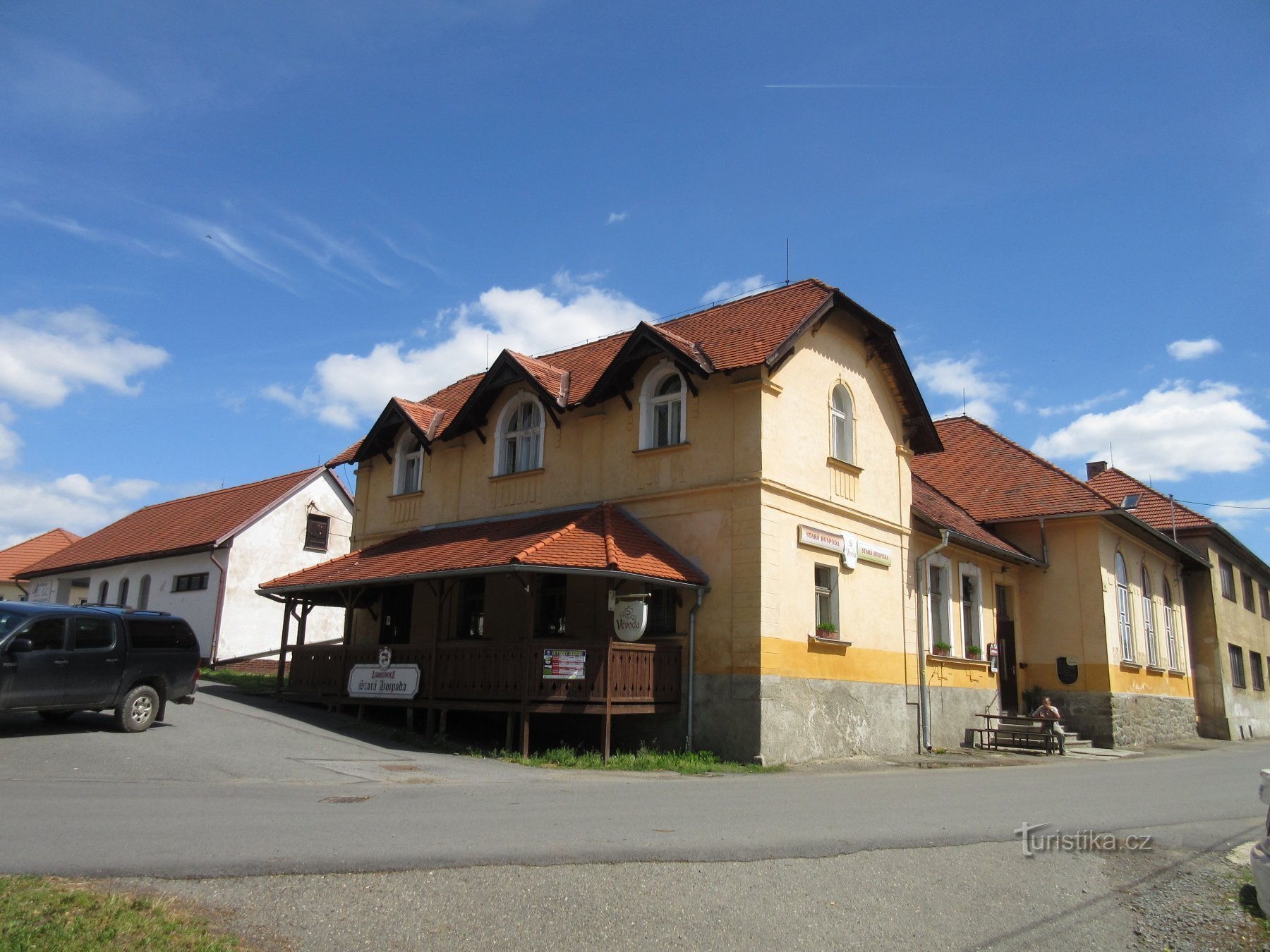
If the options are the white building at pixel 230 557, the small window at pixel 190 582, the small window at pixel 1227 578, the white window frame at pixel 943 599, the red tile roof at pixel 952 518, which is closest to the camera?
the red tile roof at pixel 952 518

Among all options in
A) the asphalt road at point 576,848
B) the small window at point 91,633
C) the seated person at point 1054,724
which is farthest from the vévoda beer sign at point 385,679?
the seated person at point 1054,724

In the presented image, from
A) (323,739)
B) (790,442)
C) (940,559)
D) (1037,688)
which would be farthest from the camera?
(1037,688)

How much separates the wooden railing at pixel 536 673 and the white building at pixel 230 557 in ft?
43.9

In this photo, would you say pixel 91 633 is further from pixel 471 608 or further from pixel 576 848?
pixel 576 848

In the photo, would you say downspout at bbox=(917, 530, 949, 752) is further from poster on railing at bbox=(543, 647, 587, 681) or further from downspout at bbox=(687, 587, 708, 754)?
poster on railing at bbox=(543, 647, 587, 681)

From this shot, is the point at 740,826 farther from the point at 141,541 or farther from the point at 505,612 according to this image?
the point at 141,541

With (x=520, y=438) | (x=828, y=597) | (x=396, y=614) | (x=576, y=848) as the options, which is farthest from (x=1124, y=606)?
(x=576, y=848)

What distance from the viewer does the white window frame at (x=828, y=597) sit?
59.2 ft

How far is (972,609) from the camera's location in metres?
23.7

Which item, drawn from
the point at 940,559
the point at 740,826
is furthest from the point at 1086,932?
the point at 940,559

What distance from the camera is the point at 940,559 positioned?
882 inches

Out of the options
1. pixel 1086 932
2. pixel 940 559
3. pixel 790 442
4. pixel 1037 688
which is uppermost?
pixel 790 442

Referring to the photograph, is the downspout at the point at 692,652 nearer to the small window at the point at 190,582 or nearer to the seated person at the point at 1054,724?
the seated person at the point at 1054,724

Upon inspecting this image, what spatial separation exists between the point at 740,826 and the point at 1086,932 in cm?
336
